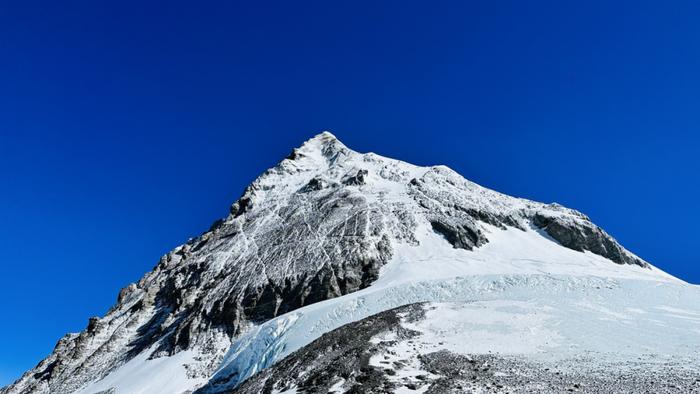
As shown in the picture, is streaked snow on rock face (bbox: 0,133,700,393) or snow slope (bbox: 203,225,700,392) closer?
snow slope (bbox: 203,225,700,392)

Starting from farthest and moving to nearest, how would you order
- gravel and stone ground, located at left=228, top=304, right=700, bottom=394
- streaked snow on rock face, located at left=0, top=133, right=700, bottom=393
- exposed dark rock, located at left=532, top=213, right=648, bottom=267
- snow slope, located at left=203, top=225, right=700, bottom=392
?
exposed dark rock, located at left=532, top=213, right=648, bottom=267 < streaked snow on rock face, located at left=0, top=133, right=700, bottom=393 < snow slope, located at left=203, top=225, right=700, bottom=392 < gravel and stone ground, located at left=228, top=304, right=700, bottom=394

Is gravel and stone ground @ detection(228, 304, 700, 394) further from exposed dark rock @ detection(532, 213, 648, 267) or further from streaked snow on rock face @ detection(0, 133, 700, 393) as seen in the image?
exposed dark rock @ detection(532, 213, 648, 267)

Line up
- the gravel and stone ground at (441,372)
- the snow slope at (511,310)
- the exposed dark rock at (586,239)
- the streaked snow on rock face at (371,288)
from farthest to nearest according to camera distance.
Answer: the exposed dark rock at (586,239) → the streaked snow on rock face at (371,288) → the snow slope at (511,310) → the gravel and stone ground at (441,372)

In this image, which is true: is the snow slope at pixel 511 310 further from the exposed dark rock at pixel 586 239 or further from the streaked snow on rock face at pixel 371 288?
the exposed dark rock at pixel 586 239

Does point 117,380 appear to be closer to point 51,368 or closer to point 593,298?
point 51,368

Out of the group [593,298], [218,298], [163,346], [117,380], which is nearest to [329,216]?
[218,298]

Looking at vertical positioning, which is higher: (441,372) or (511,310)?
(511,310)

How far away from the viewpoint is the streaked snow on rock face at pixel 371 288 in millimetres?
37969

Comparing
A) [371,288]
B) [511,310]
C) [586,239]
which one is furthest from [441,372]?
[586,239]

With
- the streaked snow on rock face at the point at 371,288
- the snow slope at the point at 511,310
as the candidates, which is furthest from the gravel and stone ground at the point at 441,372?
the snow slope at the point at 511,310

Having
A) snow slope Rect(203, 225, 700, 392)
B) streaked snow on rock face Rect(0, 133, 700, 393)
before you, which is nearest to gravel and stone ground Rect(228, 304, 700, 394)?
streaked snow on rock face Rect(0, 133, 700, 393)

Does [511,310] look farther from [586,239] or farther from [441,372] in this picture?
[586,239]

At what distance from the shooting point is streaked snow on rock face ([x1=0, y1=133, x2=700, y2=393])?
1495 inches

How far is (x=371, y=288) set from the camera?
5834 cm
